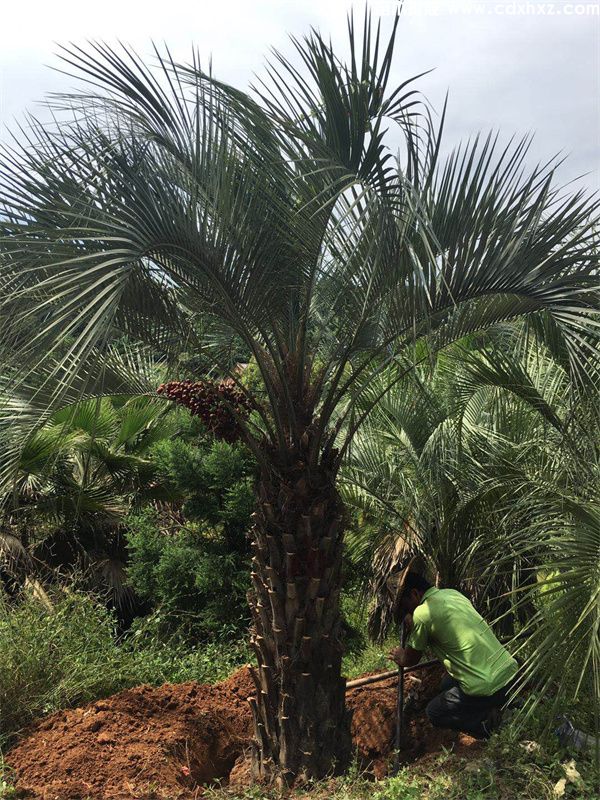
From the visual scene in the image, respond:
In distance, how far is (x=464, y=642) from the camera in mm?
5367

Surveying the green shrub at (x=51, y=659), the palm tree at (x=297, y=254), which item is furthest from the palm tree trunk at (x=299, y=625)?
the green shrub at (x=51, y=659)

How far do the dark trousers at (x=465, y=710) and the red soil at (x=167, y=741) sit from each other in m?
0.17

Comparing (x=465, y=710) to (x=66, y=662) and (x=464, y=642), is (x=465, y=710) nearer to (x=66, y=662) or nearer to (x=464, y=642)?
(x=464, y=642)

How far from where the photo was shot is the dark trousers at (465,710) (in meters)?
5.41

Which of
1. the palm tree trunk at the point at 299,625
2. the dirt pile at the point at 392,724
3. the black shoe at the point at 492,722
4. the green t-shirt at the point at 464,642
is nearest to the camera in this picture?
the palm tree trunk at the point at 299,625

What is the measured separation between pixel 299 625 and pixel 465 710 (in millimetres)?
1348

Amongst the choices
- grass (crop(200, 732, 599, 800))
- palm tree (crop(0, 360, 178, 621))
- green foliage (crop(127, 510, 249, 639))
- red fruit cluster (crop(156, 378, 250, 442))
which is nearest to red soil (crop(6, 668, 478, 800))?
grass (crop(200, 732, 599, 800))

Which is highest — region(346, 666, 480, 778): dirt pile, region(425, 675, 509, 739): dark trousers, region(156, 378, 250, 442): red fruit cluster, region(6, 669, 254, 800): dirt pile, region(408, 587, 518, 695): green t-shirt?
region(156, 378, 250, 442): red fruit cluster

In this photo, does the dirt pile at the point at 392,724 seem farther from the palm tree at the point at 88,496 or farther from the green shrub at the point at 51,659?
the palm tree at the point at 88,496

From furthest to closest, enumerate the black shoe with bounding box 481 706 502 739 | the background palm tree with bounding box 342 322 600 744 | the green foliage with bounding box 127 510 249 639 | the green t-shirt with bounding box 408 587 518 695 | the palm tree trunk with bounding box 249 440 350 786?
the green foliage with bounding box 127 510 249 639, the black shoe with bounding box 481 706 502 739, the green t-shirt with bounding box 408 587 518 695, the palm tree trunk with bounding box 249 440 350 786, the background palm tree with bounding box 342 322 600 744

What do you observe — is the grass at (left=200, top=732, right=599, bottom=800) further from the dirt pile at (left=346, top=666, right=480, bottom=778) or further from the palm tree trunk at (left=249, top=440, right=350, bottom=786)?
the dirt pile at (left=346, top=666, right=480, bottom=778)

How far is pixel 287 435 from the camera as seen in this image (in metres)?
5.21

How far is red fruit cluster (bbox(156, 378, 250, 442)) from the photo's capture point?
18.2 ft

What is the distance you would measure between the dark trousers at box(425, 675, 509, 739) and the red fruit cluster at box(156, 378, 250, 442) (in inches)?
90.9
